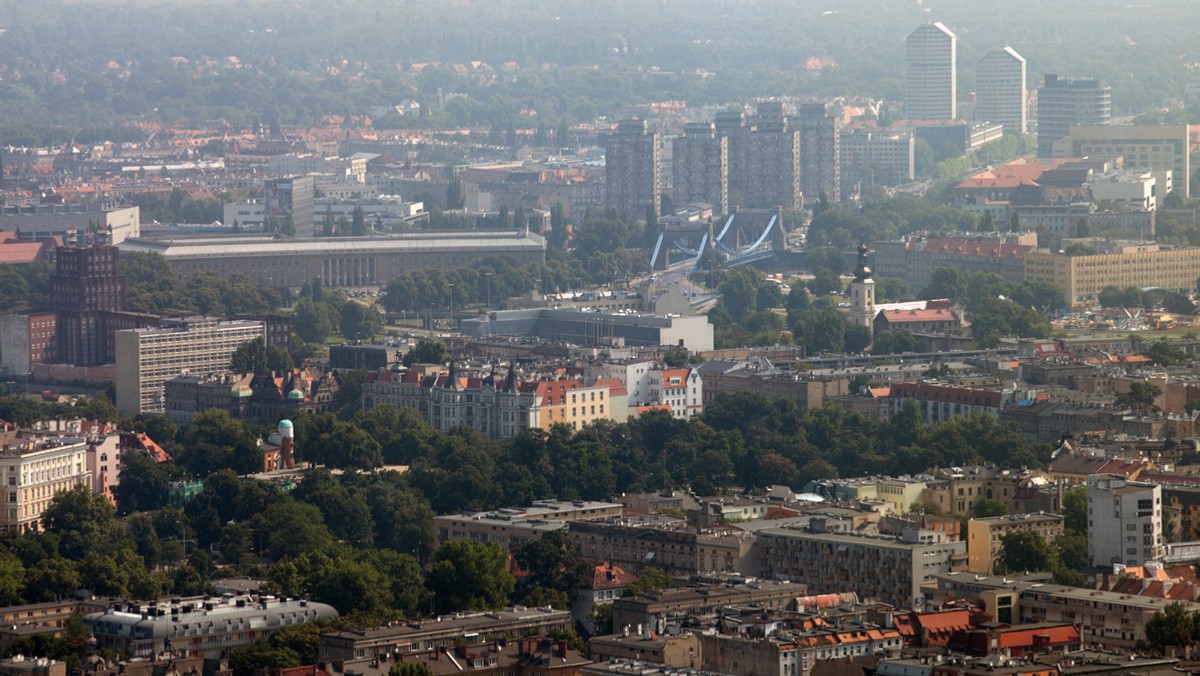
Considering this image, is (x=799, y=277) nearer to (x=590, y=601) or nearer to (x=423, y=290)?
(x=423, y=290)

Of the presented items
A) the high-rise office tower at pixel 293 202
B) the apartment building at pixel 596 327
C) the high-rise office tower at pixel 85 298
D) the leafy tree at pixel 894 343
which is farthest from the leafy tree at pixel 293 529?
the high-rise office tower at pixel 293 202

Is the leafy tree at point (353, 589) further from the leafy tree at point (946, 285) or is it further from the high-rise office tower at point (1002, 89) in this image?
the high-rise office tower at point (1002, 89)

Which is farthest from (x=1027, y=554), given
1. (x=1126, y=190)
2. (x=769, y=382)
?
(x=1126, y=190)

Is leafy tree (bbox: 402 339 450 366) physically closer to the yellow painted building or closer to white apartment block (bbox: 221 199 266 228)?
the yellow painted building

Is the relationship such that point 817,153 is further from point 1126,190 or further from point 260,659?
point 260,659

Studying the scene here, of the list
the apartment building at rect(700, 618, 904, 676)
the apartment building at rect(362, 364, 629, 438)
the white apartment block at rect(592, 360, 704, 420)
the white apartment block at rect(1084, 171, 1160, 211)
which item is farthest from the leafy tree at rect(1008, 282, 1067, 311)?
the apartment building at rect(700, 618, 904, 676)

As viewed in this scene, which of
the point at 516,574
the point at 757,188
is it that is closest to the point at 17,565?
the point at 516,574
